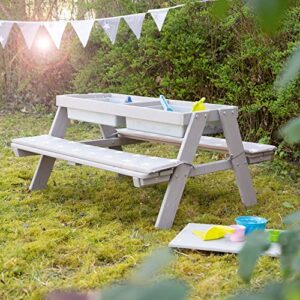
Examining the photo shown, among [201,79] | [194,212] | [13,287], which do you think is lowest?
[13,287]

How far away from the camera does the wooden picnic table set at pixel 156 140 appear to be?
2.96 metres

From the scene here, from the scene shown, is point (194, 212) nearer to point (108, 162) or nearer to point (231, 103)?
point (108, 162)

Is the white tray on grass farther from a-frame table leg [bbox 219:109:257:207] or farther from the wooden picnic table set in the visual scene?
a-frame table leg [bbox 219:109:257:207]

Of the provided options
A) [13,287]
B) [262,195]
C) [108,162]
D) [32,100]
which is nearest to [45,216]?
[108,162]

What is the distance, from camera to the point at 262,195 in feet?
12.0

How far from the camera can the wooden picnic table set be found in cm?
296

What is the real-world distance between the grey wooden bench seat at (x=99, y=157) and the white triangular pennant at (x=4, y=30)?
1407 millimetres

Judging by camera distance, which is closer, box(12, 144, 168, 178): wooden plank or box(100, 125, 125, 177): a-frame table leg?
box(12, 144, 168, 178): wooden plank

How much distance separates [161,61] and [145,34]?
0.33 metres

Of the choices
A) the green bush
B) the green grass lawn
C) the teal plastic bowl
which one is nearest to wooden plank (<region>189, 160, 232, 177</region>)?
the green grass lawn

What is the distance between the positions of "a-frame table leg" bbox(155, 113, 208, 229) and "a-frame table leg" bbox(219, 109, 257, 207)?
0.90 ft

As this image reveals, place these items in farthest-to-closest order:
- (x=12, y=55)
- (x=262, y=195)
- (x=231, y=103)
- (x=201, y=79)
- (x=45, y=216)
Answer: (x=12, y=55), (x=201, y=79), (x=231, y=103), (x=262, y=195), (x=45, y=216)

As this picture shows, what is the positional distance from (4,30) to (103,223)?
2466mm

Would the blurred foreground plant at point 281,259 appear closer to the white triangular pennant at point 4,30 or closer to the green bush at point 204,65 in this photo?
the green bush at point 204,65
